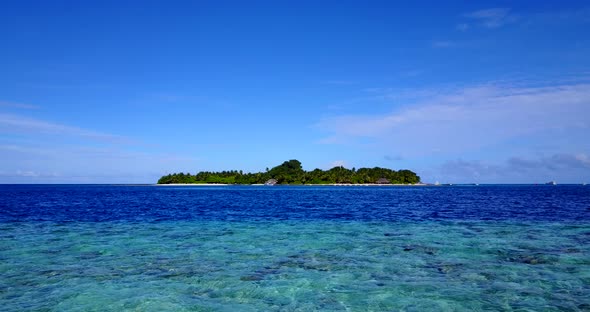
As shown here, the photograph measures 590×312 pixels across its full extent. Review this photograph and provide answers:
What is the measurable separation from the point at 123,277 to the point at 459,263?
14597 mm

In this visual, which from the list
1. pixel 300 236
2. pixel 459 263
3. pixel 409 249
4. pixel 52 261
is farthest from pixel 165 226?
pixel 459 263

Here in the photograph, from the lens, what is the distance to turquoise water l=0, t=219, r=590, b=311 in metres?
12.6

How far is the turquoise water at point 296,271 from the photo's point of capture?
12.6 metres

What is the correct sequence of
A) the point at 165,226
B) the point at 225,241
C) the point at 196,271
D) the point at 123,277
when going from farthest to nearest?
the point at 165,226 < the point at 225,241 < the point at 196,271 < the point at 123,277

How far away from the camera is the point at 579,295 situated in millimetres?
13086

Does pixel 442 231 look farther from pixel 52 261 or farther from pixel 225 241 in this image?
pixel 52 261

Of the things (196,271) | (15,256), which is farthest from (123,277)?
(15,256)

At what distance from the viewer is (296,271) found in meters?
16.8

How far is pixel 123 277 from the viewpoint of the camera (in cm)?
1580

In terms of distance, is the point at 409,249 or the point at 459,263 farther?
the point at 409,249

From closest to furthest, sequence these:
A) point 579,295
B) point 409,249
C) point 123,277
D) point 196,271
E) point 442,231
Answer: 1. point 579,295
2. point 123,277
3. point 196,271
4. point 409,249
5. point 442,231

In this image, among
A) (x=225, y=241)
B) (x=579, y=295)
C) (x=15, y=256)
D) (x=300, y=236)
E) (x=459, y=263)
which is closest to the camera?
(x=579, y=295)

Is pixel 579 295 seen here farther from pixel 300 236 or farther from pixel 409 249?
pixel 300 236

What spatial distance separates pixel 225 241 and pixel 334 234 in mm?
7995
